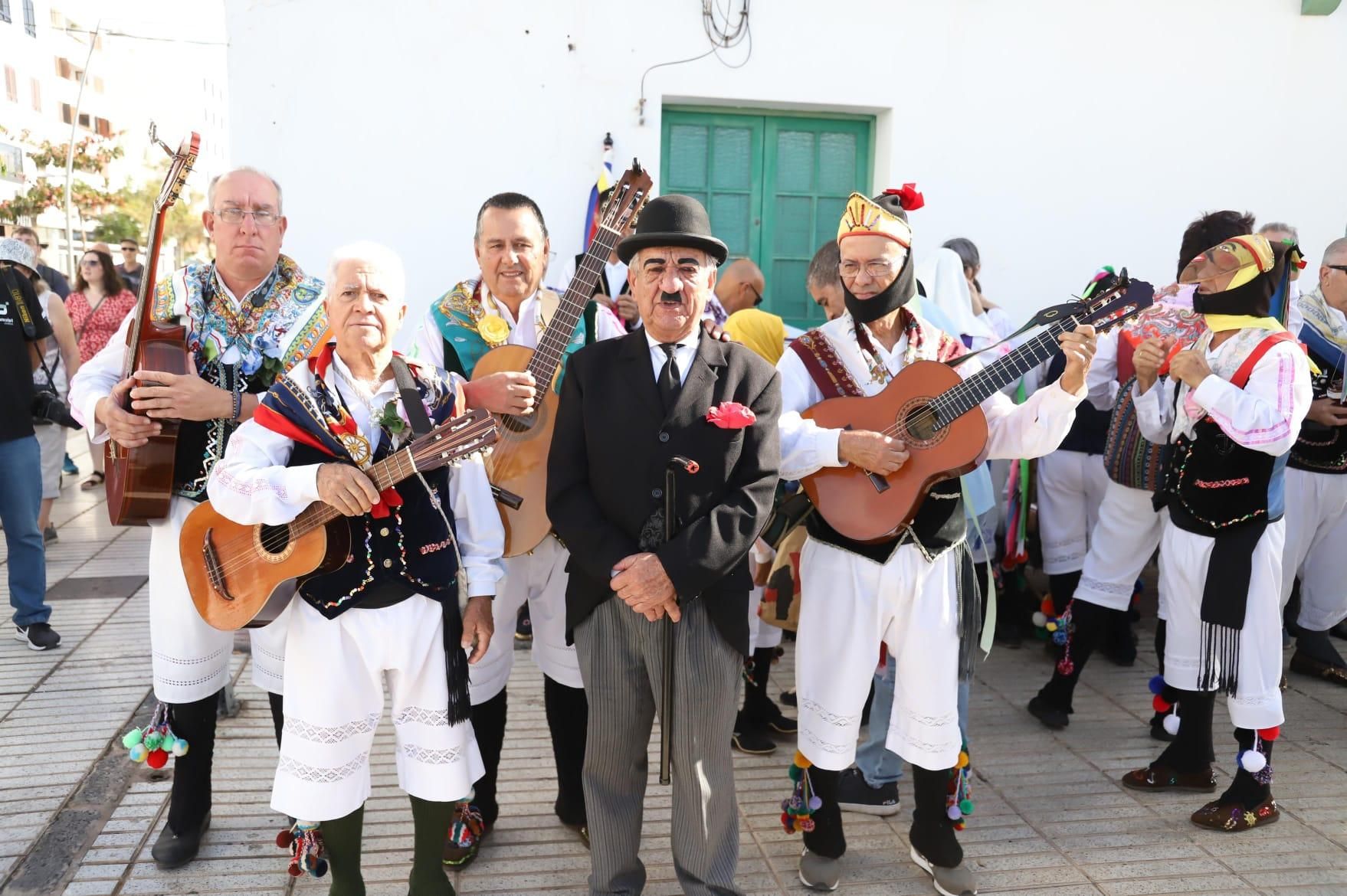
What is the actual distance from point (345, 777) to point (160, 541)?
42.0 inches

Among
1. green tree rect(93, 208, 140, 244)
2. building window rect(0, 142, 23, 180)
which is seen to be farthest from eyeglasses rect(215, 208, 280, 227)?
green tree rect(93, 208, 140, 244)

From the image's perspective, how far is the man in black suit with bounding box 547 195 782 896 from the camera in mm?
2594

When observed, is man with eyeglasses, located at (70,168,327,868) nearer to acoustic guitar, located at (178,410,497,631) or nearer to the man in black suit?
acoustic guitar, located at (178,410,497,631)

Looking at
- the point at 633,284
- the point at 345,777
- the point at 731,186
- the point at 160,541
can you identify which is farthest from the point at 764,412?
the point at 731,186

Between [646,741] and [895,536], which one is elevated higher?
[895,536]

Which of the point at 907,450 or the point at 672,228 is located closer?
the point at 672,228

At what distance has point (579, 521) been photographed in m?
2.62

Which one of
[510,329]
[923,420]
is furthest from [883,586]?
[510,329]

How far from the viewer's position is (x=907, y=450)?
9.66 ft

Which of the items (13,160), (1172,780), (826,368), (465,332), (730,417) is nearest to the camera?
(730,417)

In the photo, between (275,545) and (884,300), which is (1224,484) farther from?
(275,545)

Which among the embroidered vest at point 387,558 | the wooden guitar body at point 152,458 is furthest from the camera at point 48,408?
the embroidered vest at point 387,558

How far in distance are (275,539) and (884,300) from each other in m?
1.93

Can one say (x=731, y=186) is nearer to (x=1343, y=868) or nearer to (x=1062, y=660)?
(x=1062, y=660)
